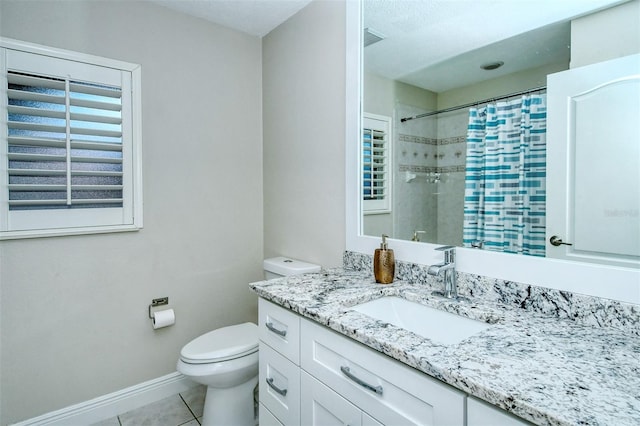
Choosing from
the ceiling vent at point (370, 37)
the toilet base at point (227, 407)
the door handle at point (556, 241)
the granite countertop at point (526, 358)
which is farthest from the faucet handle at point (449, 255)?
the toilet base at point (227, 407)

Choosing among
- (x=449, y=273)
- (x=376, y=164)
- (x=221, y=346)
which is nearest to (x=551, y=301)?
(x=449, y=273)

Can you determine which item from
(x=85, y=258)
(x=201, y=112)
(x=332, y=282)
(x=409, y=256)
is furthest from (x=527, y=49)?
(x=85, y=258)

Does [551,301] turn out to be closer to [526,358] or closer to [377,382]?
[526,358]

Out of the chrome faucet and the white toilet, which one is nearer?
the chrome faucet

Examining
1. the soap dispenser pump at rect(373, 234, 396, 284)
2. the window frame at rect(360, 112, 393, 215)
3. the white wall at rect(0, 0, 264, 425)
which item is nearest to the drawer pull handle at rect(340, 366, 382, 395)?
the soap dispenser pump at rect(373, 234, 396, 284)

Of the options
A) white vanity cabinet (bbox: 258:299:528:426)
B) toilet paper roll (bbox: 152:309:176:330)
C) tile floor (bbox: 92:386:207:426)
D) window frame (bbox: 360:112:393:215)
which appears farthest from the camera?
toilet paper roll (bbox: 152:309:176:330)

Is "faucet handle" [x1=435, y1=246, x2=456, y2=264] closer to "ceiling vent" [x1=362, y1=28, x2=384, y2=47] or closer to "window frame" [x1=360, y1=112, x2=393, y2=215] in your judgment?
"window frame" [x1=360, y1=112, x2=393, y2=215]

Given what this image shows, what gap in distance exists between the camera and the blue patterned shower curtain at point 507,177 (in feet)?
3.70

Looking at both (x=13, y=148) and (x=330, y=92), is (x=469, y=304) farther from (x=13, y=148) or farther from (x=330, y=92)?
(x=13, y=148)

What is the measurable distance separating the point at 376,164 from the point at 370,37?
64cm

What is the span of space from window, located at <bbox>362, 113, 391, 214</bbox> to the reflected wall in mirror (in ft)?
0.09

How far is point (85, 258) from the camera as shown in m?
1.87

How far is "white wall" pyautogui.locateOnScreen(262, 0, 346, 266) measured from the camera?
1882mm

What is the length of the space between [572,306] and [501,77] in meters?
0.80
